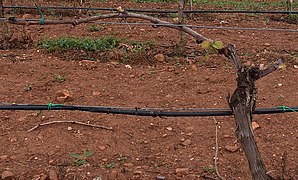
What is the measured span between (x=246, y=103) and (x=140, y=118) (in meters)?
1.57

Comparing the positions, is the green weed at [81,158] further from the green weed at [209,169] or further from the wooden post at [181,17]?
the wooden post at [181,17]

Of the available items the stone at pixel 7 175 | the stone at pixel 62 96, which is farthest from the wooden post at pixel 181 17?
the stone at pixel 7 175

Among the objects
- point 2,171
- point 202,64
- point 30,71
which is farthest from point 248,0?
point 2,171

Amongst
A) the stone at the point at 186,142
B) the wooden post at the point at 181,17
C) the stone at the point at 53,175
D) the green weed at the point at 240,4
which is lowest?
the stone at the point at 53,175

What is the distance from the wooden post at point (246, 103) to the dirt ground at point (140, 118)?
262 millimetres

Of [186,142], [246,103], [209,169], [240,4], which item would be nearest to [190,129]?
[186,142]

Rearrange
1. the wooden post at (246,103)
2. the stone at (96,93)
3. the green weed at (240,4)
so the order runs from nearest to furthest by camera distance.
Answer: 1. the wooden post at (246,103)
2. the stone at (96,93)
3. the green weed at (240,4)

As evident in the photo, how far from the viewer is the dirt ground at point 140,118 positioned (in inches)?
114

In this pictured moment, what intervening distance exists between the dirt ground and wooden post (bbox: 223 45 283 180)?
26 cm

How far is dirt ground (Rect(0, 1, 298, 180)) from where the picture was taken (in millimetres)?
2902

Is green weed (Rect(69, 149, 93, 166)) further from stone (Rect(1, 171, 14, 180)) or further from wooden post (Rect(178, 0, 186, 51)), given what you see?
wooden post (Rect(178, 0, 186, 51))

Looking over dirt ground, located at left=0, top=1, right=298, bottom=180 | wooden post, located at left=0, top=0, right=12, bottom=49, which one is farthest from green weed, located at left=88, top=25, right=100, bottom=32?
wooden post, located at left=0, top=0, right=12, bottom=49

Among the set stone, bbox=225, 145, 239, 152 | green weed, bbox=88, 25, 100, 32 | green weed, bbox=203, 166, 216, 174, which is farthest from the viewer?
green weed, bbox=88, 25, 100, 32

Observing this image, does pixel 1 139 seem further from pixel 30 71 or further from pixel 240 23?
pixel 240 23
